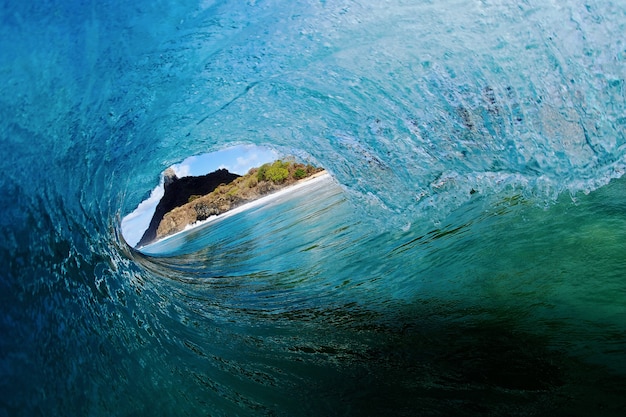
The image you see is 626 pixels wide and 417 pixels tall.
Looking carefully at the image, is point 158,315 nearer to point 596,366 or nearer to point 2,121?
point 2,121

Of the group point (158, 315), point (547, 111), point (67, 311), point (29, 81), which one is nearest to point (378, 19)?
point (547, 111)

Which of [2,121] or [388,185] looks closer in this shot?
[2,121]

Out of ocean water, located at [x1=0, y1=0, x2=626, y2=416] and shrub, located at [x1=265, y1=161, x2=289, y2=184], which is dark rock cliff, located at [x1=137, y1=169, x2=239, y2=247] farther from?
ocean water, located at [x1=0, y1=0, x2=626, y2=416]

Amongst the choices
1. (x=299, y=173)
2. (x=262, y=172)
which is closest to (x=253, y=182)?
(x=262, y=172)

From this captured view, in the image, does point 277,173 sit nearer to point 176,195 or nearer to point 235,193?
point 235,193

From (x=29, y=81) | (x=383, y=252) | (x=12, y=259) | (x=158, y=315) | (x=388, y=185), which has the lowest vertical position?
(x=383, y=252)

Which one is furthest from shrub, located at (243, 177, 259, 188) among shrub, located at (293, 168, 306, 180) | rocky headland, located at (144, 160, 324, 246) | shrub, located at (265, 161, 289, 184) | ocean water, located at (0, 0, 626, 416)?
ocean water, located at (0, 0, 626, 416)

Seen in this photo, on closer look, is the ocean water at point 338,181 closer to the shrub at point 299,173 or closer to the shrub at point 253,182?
the shrub at point 299,173
